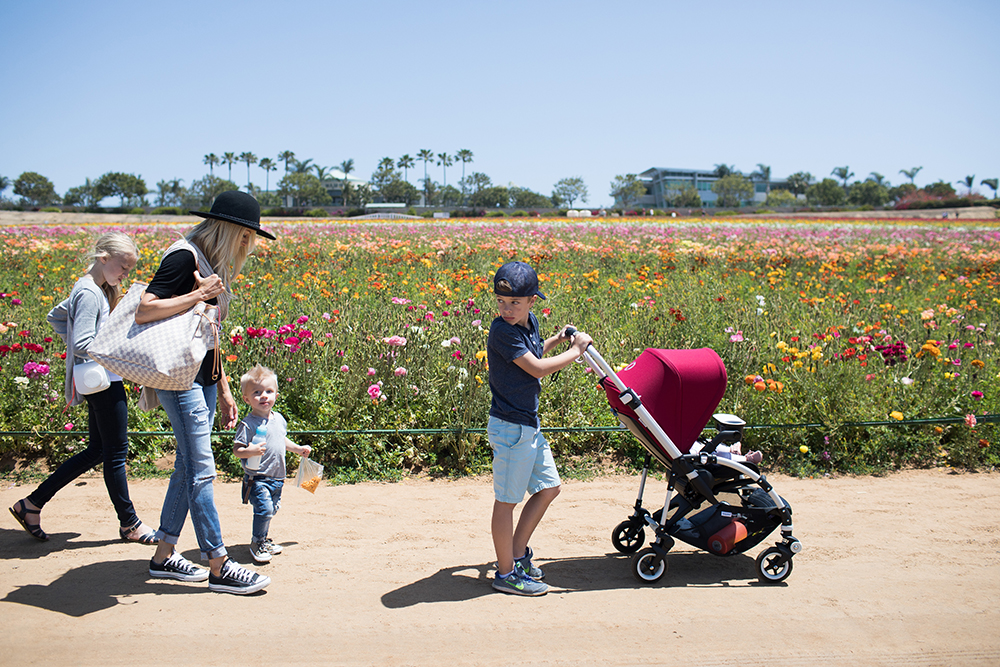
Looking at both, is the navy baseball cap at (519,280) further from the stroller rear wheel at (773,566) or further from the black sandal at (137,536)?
the black sandal at (137,536)

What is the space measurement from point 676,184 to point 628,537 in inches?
5523

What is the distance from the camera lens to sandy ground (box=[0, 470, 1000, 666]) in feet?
9.02

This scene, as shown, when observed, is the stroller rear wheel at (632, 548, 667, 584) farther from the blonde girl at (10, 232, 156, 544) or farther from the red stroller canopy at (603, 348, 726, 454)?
the blonde girl at (10, 232, 156, 544)

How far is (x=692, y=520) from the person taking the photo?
11.7 ft

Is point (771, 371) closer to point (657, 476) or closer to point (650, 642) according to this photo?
point (657, 476)

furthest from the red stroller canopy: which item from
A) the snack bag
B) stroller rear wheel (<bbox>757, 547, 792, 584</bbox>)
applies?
the snack bag

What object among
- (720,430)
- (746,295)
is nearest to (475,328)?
(720,430)

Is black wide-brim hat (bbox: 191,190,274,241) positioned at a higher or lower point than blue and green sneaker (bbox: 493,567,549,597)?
higher

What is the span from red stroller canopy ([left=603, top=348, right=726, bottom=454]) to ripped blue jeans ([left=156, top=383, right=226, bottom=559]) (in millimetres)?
1946

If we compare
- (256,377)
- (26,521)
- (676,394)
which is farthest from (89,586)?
(676,394)

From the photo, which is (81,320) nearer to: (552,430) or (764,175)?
(552,430)

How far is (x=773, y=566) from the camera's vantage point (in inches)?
134

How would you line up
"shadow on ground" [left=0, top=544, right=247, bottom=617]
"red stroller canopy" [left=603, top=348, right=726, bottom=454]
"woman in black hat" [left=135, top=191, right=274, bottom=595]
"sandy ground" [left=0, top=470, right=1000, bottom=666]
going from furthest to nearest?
1. "red stroller canopy" [left=603, top=348, right=726, bottom=454]
2. "shadow on ground" [left=0, top=544, right=247, bottom=617]
3. "woman in black hat" [left=135, top=191, right=274, bottom=595]
4. "sandy ground" [left=0, top=470, right=1000, bottom=666]

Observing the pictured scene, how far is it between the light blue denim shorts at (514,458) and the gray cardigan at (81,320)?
200 cm
